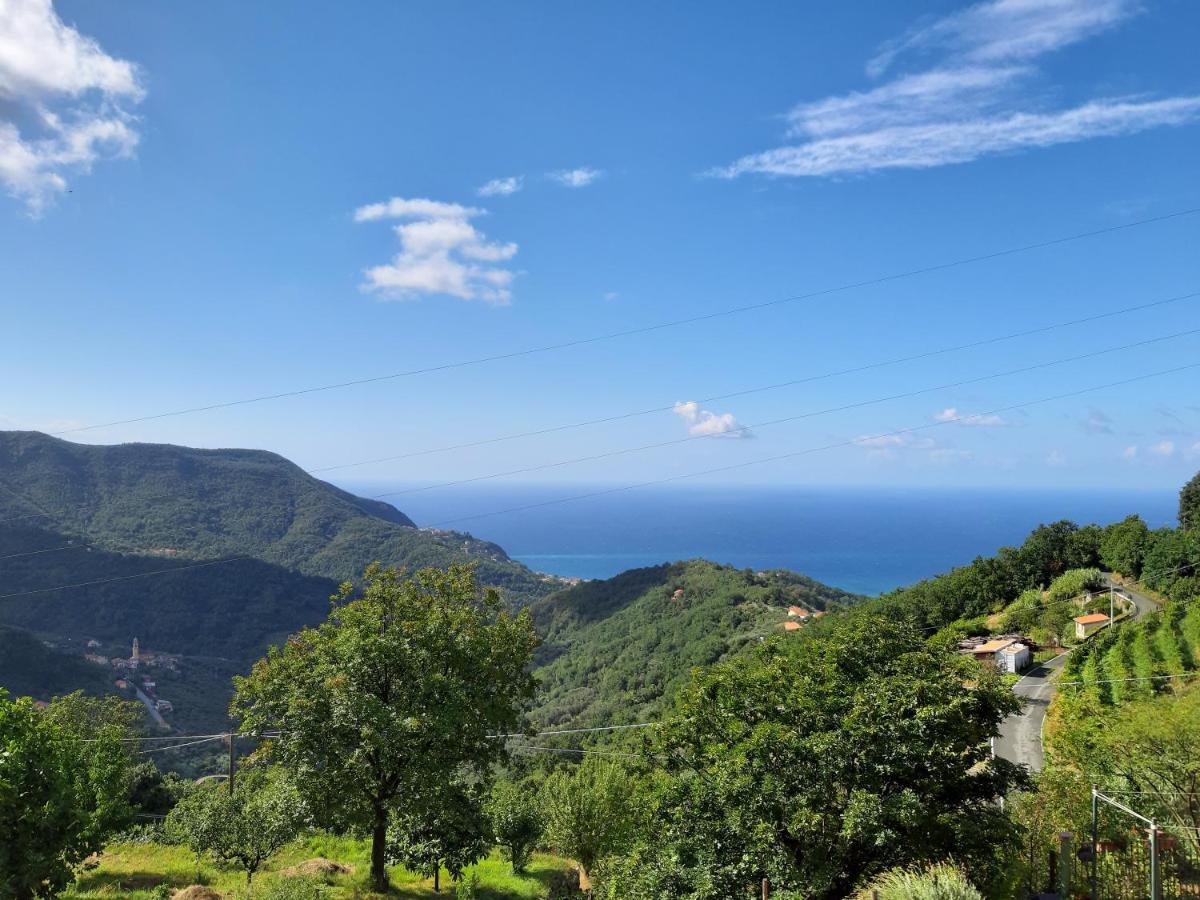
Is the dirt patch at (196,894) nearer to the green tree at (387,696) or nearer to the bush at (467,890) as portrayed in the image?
the green tree at (387,696)

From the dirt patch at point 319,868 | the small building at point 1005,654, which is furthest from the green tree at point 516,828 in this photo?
the small building at point 1005,654

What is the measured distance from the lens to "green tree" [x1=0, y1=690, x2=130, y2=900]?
10555 millimetres

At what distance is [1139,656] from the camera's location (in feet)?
110

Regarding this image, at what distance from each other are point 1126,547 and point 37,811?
75905 millimetres

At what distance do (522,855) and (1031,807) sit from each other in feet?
44.3

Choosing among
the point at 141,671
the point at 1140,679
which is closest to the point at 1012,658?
the point at 1140,679

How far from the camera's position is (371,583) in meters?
15.2

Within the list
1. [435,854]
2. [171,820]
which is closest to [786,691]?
[435,854]

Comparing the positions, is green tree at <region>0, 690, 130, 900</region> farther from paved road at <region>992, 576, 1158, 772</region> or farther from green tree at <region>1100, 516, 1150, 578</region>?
green tree at <region>1100, 516, 1150, 578</region>

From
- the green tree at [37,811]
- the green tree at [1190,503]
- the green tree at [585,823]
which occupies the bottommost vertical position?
the green tree at [585,823]

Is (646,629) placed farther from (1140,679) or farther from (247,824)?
(247,824)

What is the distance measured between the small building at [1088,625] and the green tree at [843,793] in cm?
4523

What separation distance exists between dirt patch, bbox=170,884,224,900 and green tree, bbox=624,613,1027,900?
8.48m

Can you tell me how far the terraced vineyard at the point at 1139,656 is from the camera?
29203mm
